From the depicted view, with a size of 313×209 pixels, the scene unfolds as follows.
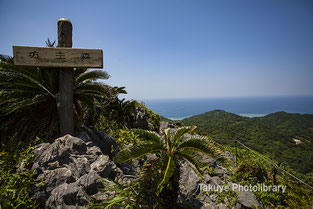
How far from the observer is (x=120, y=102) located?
293 inches

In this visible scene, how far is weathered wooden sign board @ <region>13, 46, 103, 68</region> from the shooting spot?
351cm

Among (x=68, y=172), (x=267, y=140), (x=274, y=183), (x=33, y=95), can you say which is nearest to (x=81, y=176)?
(x=68, y=172)

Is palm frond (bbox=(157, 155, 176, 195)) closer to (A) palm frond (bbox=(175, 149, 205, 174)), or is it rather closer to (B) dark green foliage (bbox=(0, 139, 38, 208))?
(A) palm frond (bbox=(175, 149, 205, 174))

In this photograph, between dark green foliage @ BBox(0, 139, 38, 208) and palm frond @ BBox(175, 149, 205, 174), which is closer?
dark green foliage @ BBox(0, 139, 38, 208)

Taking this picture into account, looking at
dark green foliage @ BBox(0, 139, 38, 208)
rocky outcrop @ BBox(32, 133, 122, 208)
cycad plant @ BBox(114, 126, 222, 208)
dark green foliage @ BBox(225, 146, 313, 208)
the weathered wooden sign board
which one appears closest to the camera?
dark green foliage @ BBox(0, 139, 38, 208)

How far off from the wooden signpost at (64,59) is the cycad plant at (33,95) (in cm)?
39

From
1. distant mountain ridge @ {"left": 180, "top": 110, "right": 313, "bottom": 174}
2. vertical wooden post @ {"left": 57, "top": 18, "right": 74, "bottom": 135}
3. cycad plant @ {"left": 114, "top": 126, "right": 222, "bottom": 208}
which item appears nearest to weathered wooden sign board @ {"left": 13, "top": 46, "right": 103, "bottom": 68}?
vertical wooden post @ {"left": 57, "top": 18, "right": 74, "bottom": 135}

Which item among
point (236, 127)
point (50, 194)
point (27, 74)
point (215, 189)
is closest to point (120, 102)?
point (27, 74)

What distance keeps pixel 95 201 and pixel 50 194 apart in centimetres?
88

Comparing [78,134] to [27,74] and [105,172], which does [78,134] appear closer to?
[105,172]

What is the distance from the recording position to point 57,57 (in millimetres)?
3707

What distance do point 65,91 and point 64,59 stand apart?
0.91m

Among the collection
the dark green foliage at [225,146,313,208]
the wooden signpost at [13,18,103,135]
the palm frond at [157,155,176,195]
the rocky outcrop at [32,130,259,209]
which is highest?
the wooden signpost at [13,18,103,135]

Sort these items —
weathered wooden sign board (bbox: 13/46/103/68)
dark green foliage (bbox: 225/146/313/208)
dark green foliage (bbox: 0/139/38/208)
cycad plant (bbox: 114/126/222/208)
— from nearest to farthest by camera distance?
dark green foliage (bbox: 0/139/38/208) → cycad plant (bbox: 114/126/222/208) → weathered wooden sign board (bbox: 13/46/103/68) → dark green foliage (bbox: 225/146/313/208)
